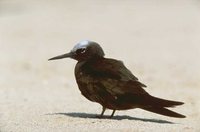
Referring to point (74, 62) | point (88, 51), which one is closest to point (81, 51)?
point (88, 51)

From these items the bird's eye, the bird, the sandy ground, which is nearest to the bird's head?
the bird's eye

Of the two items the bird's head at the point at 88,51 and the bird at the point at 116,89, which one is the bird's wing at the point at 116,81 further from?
the bird's head at the point at 88,51

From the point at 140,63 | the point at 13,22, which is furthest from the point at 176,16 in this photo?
the point at 140,63

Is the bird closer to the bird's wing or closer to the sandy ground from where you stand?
the bird's wing

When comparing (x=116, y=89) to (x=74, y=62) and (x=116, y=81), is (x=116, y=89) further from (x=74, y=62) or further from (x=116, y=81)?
(x=74, y=62)

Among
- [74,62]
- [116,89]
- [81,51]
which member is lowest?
[116,89]

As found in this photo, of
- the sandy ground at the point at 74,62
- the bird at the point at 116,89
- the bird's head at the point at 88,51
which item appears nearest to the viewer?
the bird at the point at 116,89

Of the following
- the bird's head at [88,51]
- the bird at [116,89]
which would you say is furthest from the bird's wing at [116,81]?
the bird's head at [88,51]

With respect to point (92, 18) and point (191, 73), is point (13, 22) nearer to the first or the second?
point (92, 18)
